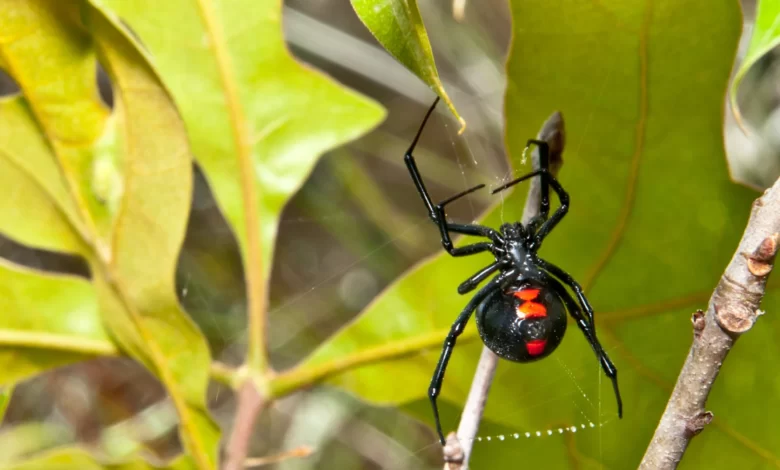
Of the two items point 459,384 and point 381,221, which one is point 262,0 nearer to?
point 459,384

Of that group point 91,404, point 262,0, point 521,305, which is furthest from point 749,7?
point 91,404

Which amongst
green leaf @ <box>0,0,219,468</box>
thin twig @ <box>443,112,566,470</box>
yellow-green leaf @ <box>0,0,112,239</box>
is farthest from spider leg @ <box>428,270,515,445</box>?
yellow-green leaf @ <box>0,0,112,239</box>

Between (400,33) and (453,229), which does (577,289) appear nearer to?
(453,229)

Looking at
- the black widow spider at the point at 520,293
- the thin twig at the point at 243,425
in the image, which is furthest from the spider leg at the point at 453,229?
the thin twig at the point at 243,425

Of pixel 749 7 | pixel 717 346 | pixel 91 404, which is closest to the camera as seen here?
pixel 717 346

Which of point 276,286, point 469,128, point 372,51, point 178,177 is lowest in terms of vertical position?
point 276,286

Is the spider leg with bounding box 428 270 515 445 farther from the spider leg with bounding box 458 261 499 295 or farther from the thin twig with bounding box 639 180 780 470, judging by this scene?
the thin twig with bounding box 639 180 780 470
